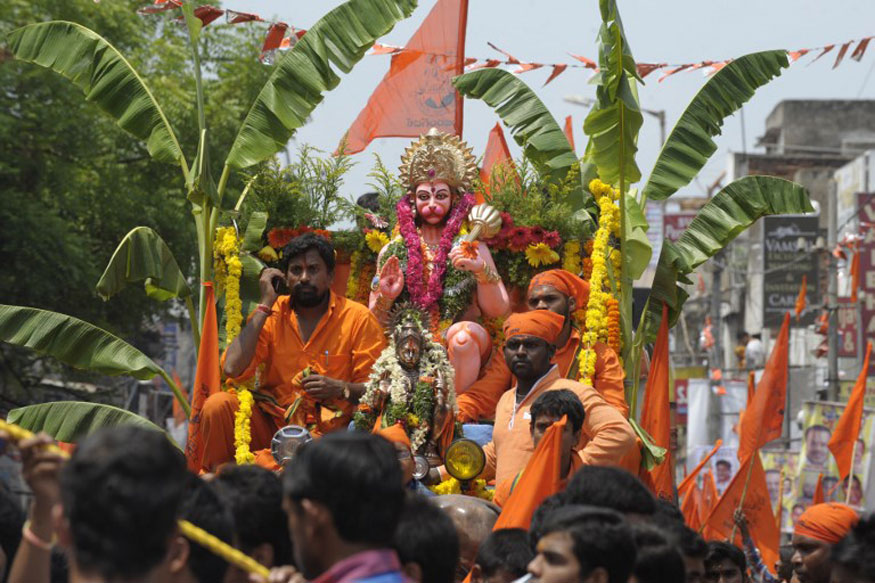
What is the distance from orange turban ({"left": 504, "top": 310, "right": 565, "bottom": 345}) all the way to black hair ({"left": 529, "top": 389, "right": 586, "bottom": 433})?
4.10 ft

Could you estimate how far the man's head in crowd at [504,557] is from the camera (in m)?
5.07

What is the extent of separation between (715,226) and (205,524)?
8.35m

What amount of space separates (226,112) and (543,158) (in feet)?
38.2

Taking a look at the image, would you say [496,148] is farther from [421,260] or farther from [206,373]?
[206,373]

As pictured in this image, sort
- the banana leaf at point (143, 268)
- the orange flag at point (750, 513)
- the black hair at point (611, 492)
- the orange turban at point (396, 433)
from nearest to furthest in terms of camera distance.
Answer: the black hair at point (611, 492)
the orange turban at point (396, 433)
the banana leaf at point (143, 268)
the orange flag at point (750, 513)

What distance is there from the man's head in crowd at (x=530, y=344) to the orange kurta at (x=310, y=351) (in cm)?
131

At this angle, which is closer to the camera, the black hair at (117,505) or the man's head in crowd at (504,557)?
the black hair at (117,505)

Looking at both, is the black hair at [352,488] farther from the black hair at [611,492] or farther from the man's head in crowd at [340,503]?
the black hair at [611,492]

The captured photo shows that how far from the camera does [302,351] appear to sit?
30.8 ft

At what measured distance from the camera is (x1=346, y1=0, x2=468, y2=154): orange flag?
13320 mm

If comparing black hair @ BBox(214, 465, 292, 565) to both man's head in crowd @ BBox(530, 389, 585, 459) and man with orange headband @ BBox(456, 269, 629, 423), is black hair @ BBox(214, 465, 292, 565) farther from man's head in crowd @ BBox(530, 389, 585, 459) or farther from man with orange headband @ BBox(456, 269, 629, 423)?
man with orange headband @ BBox(456, 269, 629, 423)

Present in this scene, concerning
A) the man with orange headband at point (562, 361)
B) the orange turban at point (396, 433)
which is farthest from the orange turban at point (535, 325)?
the orange turban at point (396, 433)

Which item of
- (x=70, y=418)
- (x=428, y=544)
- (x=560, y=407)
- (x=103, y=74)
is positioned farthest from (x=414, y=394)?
(x=428, y=544)

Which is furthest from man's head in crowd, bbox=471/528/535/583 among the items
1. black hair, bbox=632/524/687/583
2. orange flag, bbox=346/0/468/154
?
orange flag, bbox=346/0/468/154
